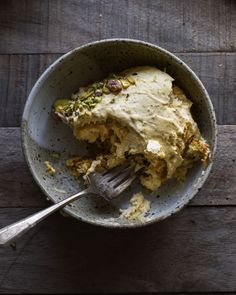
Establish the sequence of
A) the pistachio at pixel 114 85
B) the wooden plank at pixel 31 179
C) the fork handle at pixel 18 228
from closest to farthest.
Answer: the fork handle at pixel 18 228
the pistachio at pixel 114 85
the wooden plank at pixel 31 179

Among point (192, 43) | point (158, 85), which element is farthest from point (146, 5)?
point (158, 85)

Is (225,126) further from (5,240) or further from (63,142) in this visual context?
(5,240)

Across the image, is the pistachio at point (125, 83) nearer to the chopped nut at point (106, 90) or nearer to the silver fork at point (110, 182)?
the chopped nut at point (106, 90)

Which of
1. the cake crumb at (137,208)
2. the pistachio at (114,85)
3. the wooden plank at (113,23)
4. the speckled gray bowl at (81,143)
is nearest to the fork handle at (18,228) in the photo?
the speckled gray bowl at (81,143)

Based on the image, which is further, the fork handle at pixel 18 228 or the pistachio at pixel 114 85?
the pistachio at pixel 114 85

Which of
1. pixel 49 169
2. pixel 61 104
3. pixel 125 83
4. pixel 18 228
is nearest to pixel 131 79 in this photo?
pixel 125 83

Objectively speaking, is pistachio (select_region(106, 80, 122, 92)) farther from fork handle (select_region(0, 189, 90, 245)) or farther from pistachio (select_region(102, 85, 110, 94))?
fork handle (select_region(0, 189, 90, 245))

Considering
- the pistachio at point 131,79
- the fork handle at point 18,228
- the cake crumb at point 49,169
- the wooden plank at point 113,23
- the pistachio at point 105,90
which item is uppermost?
the wooden plank at point 113,23

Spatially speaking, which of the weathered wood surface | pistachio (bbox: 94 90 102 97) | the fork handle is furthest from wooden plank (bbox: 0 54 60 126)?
the fork handle
